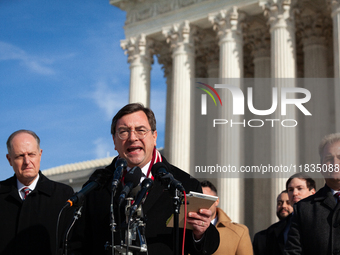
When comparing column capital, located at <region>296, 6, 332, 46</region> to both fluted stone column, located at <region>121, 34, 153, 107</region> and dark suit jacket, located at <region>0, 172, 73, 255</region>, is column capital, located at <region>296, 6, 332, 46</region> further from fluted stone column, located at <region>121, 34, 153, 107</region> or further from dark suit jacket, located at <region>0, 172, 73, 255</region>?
dark suit jacket, located at <region>0, 172, 73, 255</region>

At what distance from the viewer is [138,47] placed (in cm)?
3362

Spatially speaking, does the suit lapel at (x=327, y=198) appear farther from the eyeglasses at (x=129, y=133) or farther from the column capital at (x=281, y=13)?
the column capital at (x=281, y=13)

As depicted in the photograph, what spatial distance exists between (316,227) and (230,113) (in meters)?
21.9

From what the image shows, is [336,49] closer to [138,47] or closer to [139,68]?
[139,68]

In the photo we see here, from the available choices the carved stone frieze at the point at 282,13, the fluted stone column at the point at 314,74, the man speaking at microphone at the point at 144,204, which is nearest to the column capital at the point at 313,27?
the fluted stone column at the point at 314,74

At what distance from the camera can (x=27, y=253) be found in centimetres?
722

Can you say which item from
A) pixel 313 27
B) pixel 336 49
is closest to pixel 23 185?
pixel 336 49

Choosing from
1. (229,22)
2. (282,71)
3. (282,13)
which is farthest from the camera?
(229,22)

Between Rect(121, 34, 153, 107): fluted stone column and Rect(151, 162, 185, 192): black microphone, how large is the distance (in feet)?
88.9

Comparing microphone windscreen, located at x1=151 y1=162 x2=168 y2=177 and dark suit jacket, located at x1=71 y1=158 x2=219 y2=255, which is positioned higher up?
microphone windscreen, located at x1=151 y1=162 x2=168 y2=177

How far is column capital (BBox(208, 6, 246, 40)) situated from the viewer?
29.3 metres

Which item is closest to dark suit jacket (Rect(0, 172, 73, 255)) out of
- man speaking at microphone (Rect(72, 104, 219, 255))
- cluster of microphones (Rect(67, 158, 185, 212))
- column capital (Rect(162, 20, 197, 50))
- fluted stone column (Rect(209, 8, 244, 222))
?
man speaking at microphone (Rect(72, 104, 219, 255))

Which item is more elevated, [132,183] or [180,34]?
[180,34]

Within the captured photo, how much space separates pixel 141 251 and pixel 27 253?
302 cm
